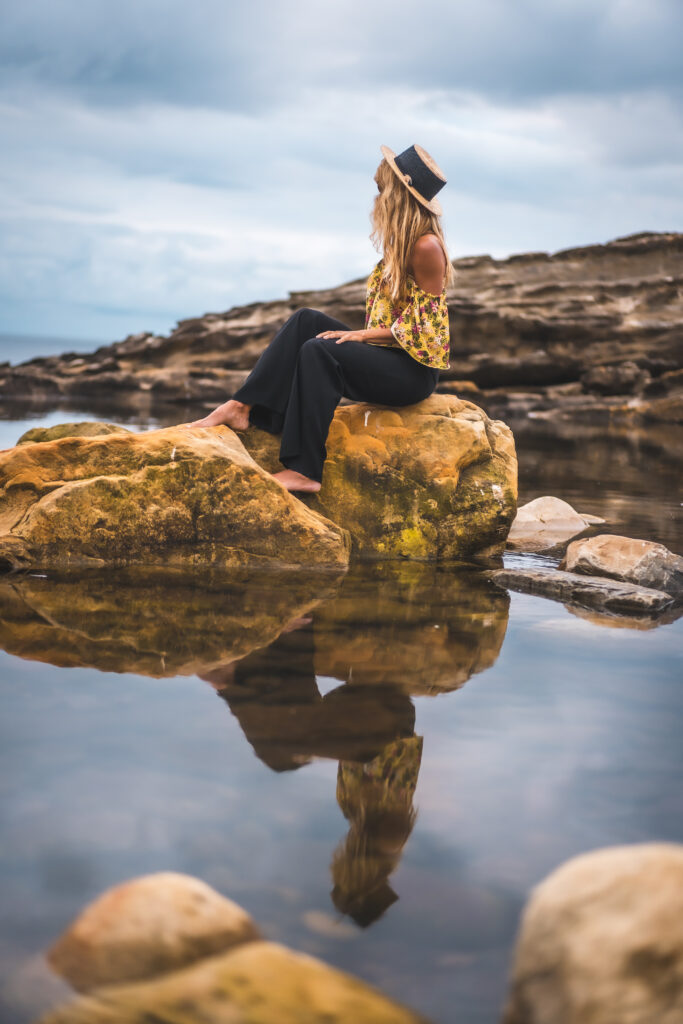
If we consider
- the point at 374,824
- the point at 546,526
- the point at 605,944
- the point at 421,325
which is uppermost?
the point at 421,325

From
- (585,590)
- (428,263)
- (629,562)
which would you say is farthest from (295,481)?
(629,562)

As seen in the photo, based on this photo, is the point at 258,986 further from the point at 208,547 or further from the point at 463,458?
the point at 463,458

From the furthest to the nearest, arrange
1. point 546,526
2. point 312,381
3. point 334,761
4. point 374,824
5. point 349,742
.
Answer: point 546,526, point 312,381, point 349,742, point 334,761, point 374,824

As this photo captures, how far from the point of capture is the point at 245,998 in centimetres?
170

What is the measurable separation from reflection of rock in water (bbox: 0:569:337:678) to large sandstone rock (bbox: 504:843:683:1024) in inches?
79.1

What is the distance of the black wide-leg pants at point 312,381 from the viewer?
5.91 metres

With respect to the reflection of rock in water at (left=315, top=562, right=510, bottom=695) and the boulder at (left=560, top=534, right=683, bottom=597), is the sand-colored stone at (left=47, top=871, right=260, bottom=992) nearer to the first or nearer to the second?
the reflection of rock in water at (left=315, top=562, right=510, bottom=695)

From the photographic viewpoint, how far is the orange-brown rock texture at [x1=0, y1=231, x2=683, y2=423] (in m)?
29.2

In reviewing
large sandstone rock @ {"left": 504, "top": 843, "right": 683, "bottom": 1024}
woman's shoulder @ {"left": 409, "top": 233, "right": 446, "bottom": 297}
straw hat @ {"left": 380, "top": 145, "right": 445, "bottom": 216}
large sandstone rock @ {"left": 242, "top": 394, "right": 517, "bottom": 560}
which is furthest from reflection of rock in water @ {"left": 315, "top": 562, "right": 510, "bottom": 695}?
straw hat @ {"left": 380, "top": 145, "right": 445, "bottom": 216}

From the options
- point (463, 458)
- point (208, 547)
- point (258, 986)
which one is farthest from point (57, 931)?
point (463, 458)

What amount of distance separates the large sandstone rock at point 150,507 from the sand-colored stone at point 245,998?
3.69 m

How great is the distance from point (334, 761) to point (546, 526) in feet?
17.2

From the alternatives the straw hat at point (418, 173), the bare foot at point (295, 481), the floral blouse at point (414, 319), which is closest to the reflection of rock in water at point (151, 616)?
the bare foot at point (295, 481)

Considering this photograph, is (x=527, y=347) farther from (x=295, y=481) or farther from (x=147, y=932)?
(x=147, y=932)
